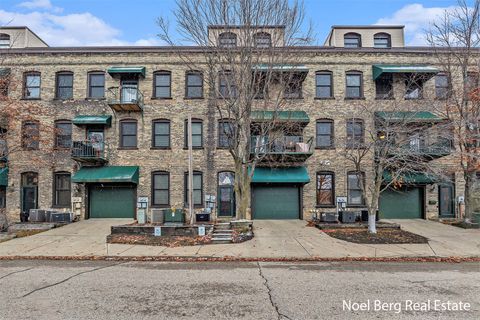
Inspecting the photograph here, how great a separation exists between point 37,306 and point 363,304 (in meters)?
5.80

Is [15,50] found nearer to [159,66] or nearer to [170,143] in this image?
[159,66]

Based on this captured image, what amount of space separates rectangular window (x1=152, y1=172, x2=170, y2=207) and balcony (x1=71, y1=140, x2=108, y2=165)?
311 cm

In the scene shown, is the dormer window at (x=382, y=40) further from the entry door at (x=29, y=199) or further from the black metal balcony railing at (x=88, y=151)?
the entry door at (x=29, y=199)

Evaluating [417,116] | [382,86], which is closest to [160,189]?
[382,86]

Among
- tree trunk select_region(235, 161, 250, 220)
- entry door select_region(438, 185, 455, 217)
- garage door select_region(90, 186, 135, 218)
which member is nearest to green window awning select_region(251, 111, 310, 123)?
tree trunk select_region(235, 161, 250, 220)

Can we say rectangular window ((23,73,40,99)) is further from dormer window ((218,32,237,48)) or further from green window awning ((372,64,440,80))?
green window awning ((372,64,440,80))

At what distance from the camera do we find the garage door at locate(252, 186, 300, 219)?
60.8ft

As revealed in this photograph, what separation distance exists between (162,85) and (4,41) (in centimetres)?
1350

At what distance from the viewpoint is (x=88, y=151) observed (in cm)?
1759

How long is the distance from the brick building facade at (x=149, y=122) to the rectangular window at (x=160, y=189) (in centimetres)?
6

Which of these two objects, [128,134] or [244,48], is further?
[128,134]

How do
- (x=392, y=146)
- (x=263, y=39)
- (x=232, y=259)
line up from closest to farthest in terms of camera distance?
(x=232, y=259) → (x=392, y=146) → (x=263, y=39)

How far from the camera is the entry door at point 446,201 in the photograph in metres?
18.4

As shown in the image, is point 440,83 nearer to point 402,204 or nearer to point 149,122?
point 402,204
